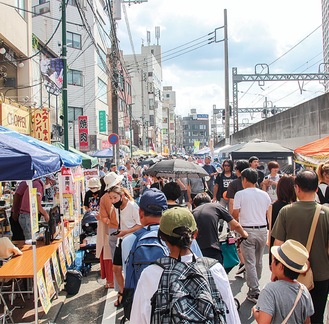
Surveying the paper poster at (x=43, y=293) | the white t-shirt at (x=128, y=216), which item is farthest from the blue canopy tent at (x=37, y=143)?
the paper poster at (x=43, y=293)

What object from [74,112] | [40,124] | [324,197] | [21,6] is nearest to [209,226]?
[324,197]

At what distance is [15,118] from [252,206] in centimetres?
1244

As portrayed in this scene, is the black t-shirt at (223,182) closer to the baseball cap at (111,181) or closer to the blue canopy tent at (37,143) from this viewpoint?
the blue canopy tent at (37,143)

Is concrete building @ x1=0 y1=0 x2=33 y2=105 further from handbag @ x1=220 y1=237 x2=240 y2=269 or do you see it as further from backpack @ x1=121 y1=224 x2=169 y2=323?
backpack @ x1=121 y1=224 x2=169 y2=323

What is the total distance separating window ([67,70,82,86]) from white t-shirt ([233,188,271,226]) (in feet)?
96.7

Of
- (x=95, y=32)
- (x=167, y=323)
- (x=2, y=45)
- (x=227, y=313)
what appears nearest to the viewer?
(x=167, y=323)

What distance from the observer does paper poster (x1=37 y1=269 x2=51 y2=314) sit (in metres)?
5.00

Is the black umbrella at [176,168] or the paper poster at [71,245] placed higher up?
the black umbrella at [176,168]

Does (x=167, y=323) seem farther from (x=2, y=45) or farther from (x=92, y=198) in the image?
(x=2, y=45)

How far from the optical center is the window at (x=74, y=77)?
33044 millimetres

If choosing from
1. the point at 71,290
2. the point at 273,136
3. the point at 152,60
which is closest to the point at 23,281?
the point at 71,290

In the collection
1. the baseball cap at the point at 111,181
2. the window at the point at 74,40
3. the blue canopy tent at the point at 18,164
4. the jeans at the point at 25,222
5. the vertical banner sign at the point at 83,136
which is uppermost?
the window at the point at 74,40

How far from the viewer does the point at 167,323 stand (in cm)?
214

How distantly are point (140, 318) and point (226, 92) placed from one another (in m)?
28.5
